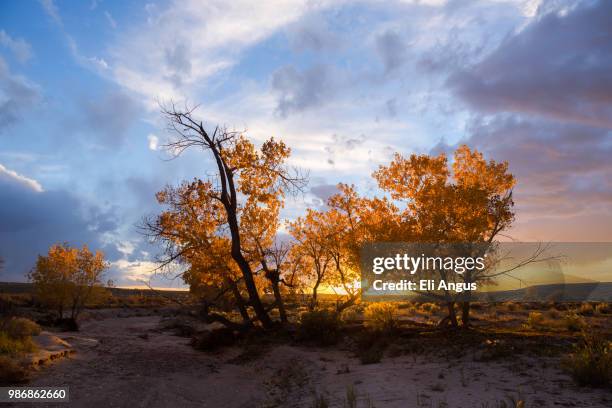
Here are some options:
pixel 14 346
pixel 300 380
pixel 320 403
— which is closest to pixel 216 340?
pixel 300 380

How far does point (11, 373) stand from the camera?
14.0 meters

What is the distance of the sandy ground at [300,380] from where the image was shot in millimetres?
11984

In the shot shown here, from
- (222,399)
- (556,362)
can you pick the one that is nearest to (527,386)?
(556,362)

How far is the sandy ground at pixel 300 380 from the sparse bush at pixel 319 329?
58.5 inches

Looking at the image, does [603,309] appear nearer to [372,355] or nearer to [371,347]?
[371,347]

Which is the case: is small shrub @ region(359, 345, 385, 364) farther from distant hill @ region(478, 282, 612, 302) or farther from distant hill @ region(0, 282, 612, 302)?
distant hill @ region(478, 282, 612, 302)

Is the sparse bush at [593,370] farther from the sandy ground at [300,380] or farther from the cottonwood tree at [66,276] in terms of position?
the cottonwood tree at [66,276]

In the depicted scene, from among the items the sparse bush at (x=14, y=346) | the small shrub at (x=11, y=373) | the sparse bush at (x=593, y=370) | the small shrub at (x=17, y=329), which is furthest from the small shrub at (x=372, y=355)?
the small shrub at (x=17, y=329)

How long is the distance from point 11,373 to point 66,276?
29783 millimetres

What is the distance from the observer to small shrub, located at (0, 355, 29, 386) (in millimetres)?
13938

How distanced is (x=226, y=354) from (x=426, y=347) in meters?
9.86

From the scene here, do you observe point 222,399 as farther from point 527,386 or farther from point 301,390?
point 527,386

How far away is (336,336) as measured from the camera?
74.1ft

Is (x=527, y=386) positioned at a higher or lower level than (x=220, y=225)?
lower
